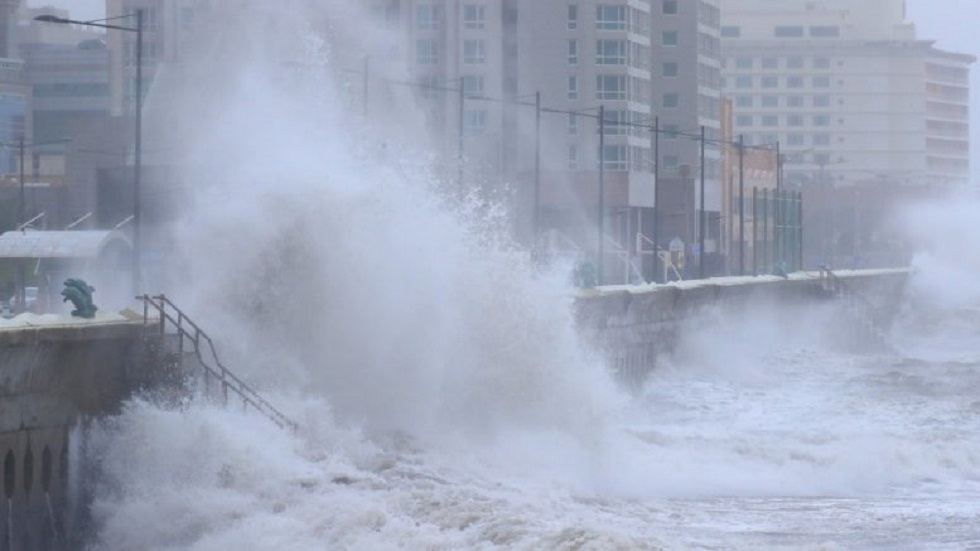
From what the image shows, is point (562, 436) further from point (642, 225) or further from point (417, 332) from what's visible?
point (642, 225)

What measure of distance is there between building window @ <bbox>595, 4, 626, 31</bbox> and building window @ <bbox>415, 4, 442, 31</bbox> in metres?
21.9

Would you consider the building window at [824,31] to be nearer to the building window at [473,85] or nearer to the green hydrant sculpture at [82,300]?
the building window at [473,85]

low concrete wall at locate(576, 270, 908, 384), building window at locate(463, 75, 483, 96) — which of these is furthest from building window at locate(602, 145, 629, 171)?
low concrete wall at locate(576, 270, 908, 384)

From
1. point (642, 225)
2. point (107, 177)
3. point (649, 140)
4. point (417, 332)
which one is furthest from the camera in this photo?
point (649, 140)

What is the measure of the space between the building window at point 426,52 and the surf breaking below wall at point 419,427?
87.3 feet

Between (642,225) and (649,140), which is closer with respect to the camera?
(642,225)

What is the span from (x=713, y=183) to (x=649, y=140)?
4096 mm

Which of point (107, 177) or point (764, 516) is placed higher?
point (107, 177)

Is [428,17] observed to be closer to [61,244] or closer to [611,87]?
[611,87]

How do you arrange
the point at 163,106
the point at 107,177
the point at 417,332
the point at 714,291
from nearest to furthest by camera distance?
the point at 417,332 < the point at 714,291 < the point at 163,106 < the point at 107,177

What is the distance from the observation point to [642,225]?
8538cm

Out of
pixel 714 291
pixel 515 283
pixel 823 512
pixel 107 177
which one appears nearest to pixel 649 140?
pixel 107 177

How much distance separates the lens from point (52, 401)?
21.5 metres

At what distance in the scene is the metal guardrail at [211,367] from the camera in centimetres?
2303
